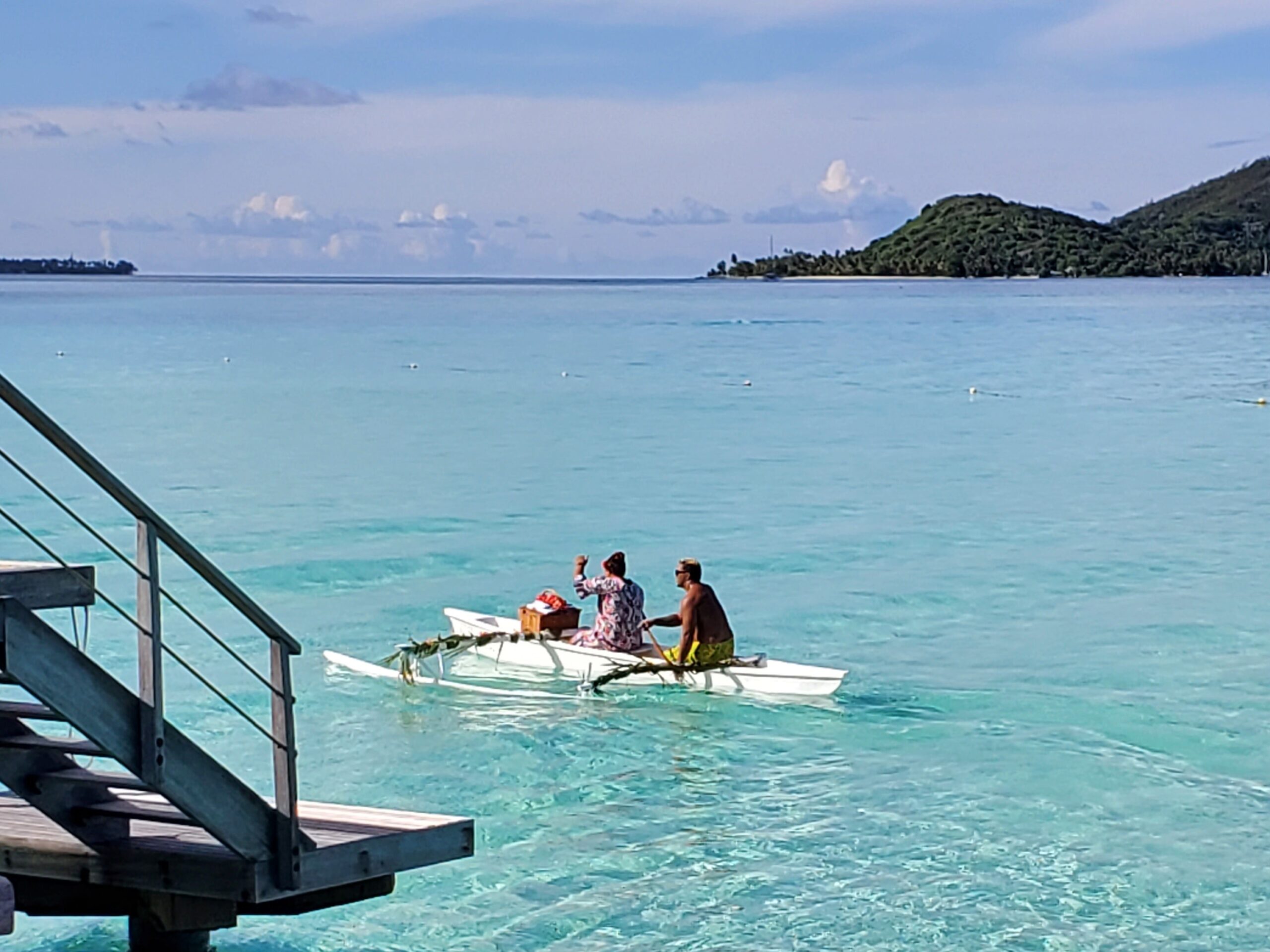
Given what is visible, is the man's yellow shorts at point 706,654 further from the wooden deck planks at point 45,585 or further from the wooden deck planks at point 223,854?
the wooden deck planks at point 45,585

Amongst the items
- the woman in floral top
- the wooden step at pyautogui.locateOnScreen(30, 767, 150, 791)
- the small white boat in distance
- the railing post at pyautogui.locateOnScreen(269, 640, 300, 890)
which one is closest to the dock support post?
the wooden step at pyautogui.locateOnScreen(30, 767, 150, 791)

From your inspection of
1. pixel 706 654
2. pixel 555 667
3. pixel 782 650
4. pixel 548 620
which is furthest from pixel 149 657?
pixel 782 650

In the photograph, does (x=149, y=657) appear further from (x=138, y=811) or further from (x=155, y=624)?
(x=138, y=811)

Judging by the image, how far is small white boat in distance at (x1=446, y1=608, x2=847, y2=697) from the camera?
16.7 meters

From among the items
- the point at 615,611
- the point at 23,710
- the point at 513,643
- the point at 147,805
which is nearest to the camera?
the point at 23,710

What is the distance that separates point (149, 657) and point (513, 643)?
10522 mm

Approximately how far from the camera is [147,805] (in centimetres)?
859

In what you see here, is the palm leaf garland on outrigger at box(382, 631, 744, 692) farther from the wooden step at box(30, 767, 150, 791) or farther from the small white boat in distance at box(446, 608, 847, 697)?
the wooden step at box(30, 767, 150, 791)

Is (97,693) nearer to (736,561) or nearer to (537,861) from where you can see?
(537,861)

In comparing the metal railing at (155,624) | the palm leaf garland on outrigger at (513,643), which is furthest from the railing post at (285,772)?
the palm leaf garland on outrigger at (513,643)

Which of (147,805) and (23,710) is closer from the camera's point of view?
(23,710)

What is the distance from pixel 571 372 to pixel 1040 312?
7700cm

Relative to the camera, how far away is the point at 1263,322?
380ft

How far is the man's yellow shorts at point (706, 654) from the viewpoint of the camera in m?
16.7
